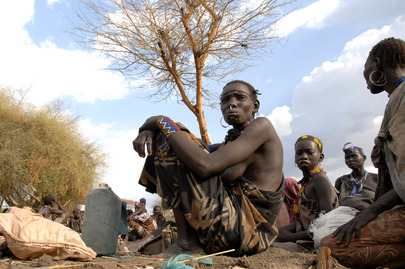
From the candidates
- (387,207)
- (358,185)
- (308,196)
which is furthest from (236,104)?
(358,185)

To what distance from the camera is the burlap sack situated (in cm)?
224

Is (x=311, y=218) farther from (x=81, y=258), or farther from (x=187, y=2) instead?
(x=187, y=2)

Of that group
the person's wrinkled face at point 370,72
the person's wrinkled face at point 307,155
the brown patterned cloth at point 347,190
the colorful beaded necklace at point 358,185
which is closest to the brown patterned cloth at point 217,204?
the person's wrinkled face at point 370,72

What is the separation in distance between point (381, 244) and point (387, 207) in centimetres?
25

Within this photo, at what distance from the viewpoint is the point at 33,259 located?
2236mm

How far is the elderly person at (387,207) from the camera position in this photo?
2178mm

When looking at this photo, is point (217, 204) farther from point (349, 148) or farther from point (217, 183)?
point (349, 148)

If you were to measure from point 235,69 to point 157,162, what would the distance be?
901 cm

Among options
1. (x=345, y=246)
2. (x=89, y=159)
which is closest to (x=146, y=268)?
(x=345, y=246)

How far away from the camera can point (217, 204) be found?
96.0 inches

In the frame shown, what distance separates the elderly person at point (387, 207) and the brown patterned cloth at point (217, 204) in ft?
1.73

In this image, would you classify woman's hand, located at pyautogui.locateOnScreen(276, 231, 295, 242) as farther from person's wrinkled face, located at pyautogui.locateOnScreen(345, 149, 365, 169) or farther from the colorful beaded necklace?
person's wrinkled face, located at pyautogui.locateOnScreen(345, 149, 365, 169)

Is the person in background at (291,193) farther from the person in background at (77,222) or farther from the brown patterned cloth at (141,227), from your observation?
the person in background at (77,222)

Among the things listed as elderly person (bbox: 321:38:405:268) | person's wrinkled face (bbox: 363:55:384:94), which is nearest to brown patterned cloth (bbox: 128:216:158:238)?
elderly person (bbox: 321:38:405:268)
